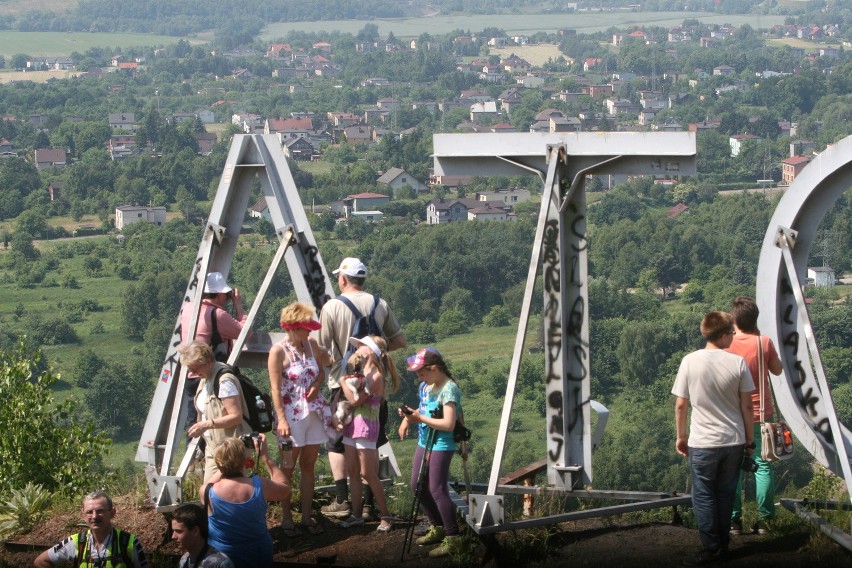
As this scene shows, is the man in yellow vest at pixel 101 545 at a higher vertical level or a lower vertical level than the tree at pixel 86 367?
higher

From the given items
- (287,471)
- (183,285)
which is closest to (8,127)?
(183,285)

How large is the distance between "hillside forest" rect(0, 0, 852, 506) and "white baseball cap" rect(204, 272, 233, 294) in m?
1.69

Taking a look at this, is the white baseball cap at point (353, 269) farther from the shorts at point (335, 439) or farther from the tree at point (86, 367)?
the tree at point (86, 367)

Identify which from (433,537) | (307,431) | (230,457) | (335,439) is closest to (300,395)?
(307,431)

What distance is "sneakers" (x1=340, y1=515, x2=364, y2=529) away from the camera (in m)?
6.02

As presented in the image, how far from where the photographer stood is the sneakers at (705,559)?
5.29 m

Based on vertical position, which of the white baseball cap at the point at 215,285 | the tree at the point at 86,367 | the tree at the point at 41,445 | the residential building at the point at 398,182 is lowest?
the tree at the point at 86,367

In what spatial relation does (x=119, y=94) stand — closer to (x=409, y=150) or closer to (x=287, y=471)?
(x=409, y=150)

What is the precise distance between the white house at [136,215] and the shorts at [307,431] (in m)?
98.7

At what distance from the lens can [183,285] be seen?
3150 inches

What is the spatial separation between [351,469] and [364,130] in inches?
5672

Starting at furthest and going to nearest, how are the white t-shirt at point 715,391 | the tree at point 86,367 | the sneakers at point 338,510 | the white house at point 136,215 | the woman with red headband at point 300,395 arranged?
the white house at point 136,215, the tree at point 86,367, the sneakers at point 338,510, the woman with red headband at point 300,395, the white t-shirt at point 715,391

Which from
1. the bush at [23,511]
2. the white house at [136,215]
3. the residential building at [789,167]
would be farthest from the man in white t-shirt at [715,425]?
the residential building at [789,167]

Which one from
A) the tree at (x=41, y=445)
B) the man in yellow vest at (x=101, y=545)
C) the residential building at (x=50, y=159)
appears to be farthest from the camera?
the residential building at (x=50, y=159)
